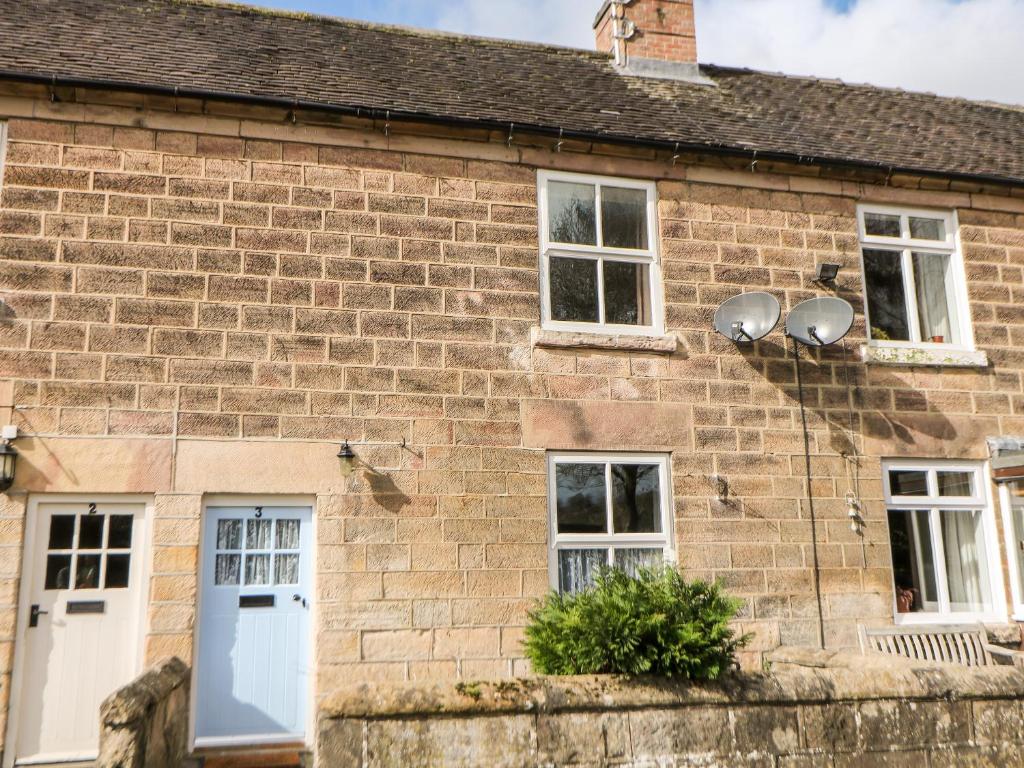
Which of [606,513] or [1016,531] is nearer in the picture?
[606,513]

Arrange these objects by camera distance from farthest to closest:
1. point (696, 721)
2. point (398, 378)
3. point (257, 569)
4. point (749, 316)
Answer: point (749, 316) → point (398, 378) → point (257, 569) → point (696, 721)

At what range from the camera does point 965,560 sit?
8.55 meters

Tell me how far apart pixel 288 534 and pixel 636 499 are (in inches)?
117

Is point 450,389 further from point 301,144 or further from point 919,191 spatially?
point 919,191

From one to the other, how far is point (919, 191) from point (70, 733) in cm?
900

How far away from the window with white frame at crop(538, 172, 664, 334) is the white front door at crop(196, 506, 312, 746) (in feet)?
10.0


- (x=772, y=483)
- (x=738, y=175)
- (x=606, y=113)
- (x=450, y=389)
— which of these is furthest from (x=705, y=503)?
(x=606, y=113)

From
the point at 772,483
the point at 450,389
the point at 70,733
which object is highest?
the point at 450,389

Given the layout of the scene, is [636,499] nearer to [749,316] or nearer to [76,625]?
[749,316]

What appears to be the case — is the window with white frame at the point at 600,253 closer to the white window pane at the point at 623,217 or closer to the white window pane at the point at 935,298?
the white window pane at the point at 623,217

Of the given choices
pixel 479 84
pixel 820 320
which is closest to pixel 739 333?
pixel 820 320

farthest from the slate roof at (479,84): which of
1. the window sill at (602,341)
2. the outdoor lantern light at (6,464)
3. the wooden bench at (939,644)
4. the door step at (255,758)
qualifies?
the door step at (255,758)

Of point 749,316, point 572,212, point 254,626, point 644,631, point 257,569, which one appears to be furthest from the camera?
point 572,212

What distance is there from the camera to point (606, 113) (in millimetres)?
8805
